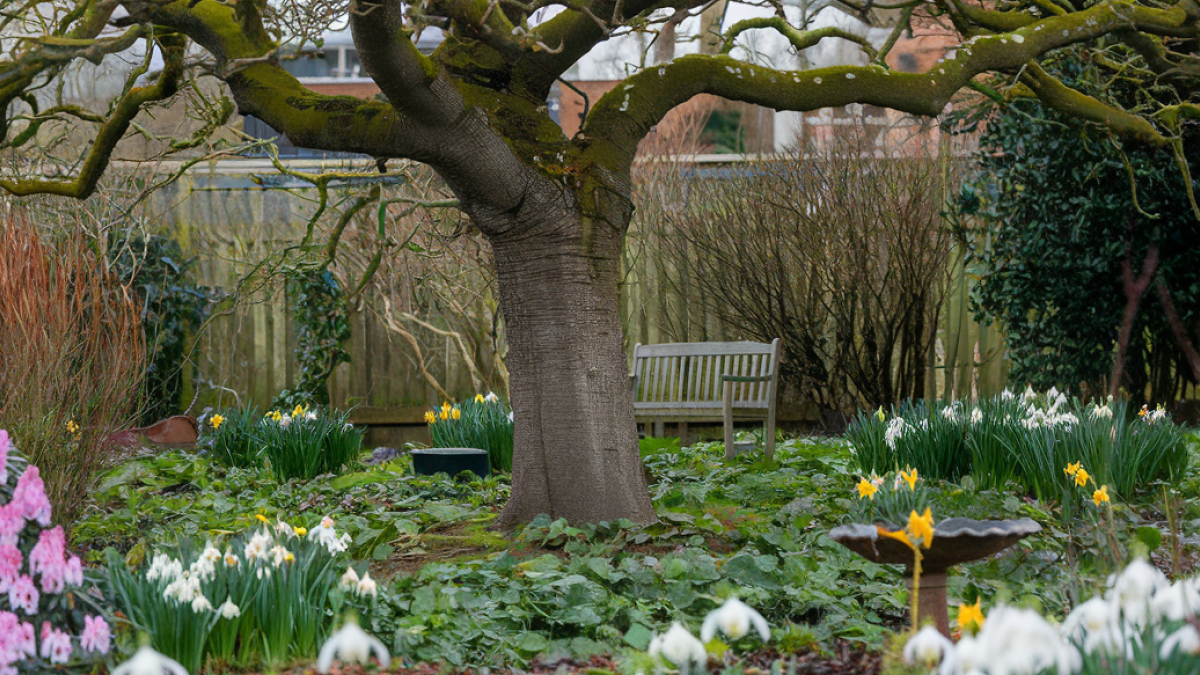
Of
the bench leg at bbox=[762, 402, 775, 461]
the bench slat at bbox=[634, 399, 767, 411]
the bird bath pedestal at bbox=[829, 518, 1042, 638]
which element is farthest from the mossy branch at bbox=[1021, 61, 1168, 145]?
the bird bath pedestal at bbox=[829, 518, 1042, 638]

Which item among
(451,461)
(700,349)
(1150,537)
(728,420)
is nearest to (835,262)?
(700,349)

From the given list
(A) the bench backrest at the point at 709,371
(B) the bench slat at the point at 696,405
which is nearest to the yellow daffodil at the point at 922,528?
(A) the bench backrest at the point at 709,371

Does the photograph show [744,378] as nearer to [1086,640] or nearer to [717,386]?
[717,386]

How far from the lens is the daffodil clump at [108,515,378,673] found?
232 centimetres

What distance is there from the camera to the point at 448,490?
523 centimetres

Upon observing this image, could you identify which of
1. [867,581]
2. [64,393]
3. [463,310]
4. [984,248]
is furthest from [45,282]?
[984,248]

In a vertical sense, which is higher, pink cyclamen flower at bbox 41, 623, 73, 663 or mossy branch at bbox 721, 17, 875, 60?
mossy branch at bbox 721, 17, 875, 60

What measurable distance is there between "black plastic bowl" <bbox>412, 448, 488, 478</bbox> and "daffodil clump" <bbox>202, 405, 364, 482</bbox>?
1.88ft

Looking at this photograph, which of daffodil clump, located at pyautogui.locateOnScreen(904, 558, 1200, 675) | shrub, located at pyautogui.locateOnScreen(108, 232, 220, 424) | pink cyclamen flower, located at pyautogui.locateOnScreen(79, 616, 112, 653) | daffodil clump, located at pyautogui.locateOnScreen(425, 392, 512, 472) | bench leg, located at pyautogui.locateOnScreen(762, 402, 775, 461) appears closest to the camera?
daffodil clump, located at pyautogui.locateOnScreen(904, 558, 1200, 675)

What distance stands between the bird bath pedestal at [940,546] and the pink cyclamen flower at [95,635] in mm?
1616

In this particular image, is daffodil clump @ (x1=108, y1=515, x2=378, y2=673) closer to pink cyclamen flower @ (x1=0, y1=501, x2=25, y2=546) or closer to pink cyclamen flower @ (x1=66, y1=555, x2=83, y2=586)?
pink cyclamen flower @ (x1=66, y1=555, x2=83, y2=586)

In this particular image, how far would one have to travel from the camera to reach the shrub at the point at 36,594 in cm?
211

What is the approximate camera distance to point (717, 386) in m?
7.28

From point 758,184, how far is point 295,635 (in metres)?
6.25
